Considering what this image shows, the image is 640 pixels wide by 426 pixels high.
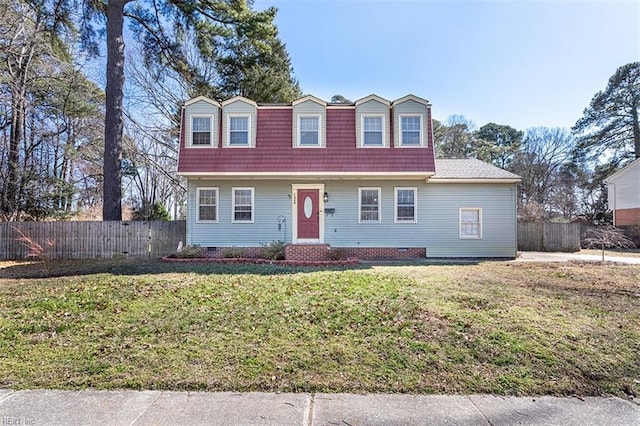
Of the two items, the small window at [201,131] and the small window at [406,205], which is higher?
the small window at [201,131]

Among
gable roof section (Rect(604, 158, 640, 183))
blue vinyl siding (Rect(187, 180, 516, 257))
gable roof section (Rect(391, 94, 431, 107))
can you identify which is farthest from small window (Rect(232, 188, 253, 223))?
gable roof section (Rect(604, 158, 640, 183))

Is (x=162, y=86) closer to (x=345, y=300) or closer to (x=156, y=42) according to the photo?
(x=156, y=42)

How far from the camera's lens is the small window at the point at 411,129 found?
1251 cm

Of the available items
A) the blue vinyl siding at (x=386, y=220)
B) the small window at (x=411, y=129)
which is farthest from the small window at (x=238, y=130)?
the small window at (x=411, y=129)

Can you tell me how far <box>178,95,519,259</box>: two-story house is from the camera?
12461 mm

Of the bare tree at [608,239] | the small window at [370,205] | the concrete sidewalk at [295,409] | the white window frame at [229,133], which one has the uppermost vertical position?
the white window frame at [229,133]

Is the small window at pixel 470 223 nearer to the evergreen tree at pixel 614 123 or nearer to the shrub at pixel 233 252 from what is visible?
the shrub at pixel 233 252

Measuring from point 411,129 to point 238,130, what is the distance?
6.55m

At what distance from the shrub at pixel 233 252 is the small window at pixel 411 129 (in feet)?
23.6

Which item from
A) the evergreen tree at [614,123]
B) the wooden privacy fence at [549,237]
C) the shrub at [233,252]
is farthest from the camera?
the evergreen tree at [614,123]

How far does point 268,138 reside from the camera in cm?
1258

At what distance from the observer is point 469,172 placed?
43.6 feet

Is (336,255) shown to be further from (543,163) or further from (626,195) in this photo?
(543,163)

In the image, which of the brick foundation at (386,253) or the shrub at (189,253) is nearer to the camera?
the shrub at (189,253)
